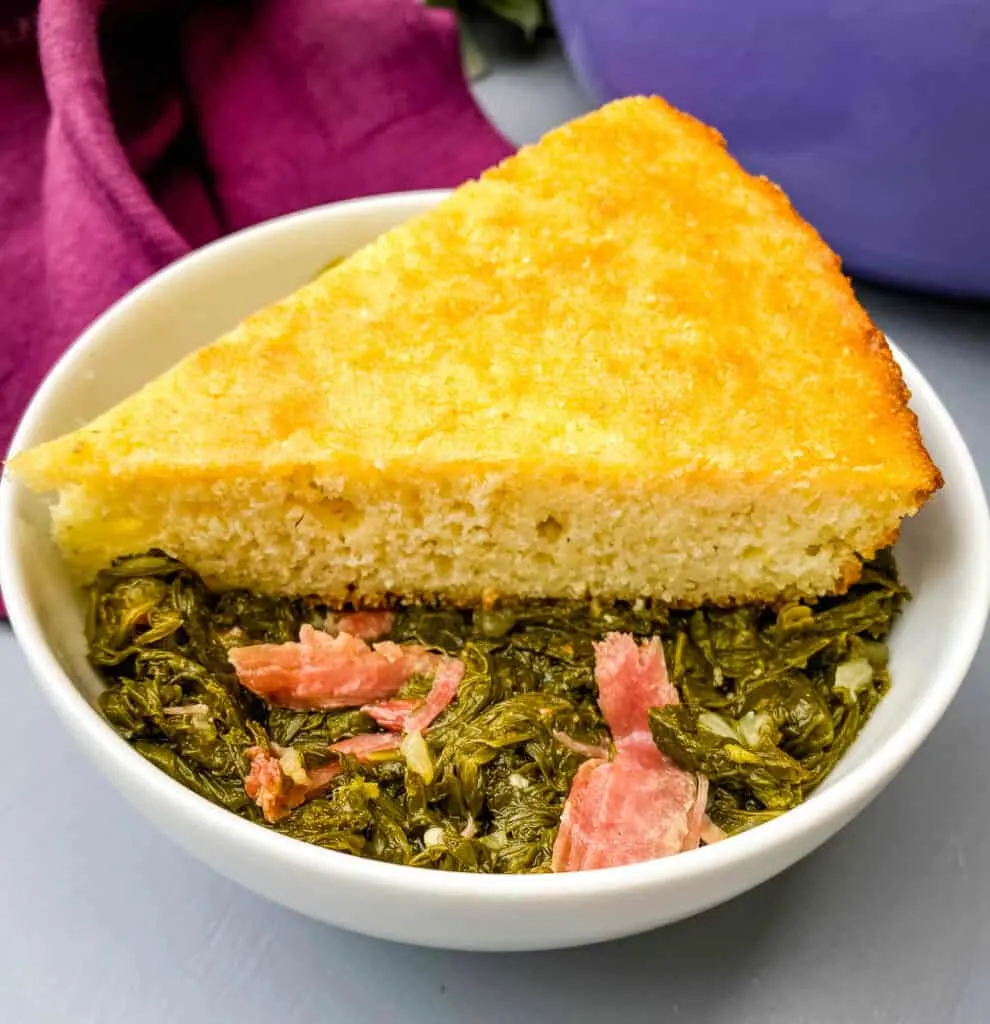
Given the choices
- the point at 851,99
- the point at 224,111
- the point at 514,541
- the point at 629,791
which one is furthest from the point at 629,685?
the point at 224,111

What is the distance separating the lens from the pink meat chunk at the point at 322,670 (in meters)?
1.84

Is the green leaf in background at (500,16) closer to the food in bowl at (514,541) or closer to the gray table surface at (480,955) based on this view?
the food in bowl at (514,541)

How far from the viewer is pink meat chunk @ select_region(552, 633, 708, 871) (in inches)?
63.3

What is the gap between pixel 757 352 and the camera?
1913 millimetres

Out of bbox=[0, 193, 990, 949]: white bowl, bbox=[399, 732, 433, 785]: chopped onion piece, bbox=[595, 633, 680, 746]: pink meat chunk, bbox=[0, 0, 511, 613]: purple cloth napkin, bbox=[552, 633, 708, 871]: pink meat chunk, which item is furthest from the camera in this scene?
bbox=[0, 0, 511, 613]: purple cloth napkin

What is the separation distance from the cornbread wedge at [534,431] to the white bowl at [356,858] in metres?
0.13

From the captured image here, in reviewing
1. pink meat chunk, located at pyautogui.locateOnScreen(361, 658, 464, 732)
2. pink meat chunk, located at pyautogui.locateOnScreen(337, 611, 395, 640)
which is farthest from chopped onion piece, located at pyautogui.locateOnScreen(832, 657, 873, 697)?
pink meat chunk, located at pyautogui.locateOnScreen(337, 611, 395, 640)

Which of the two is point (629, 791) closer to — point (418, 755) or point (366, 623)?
point (418, 755)

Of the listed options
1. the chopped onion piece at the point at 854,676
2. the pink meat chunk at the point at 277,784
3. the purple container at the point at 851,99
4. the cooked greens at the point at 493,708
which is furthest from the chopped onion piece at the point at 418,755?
the purple container at the point at 851,99

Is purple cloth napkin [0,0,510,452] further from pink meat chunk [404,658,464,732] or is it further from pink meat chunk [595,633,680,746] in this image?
pink meat chunk [595,633,680,746]

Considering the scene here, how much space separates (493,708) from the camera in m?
1.81

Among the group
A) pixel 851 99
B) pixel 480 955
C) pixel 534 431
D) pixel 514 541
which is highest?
pixel 851 99

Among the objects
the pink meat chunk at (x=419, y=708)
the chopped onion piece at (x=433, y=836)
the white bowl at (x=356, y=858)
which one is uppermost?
the white bowl at (x=356, y=858)

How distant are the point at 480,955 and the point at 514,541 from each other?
2.19 feet
